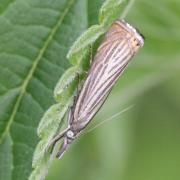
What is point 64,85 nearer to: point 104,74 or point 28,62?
point 28,62

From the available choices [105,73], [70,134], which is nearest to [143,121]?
[70,134]

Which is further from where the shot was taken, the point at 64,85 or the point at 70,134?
the point at 70,134

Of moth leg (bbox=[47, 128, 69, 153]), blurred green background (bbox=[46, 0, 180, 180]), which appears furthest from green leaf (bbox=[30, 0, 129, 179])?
blurred green background (bbox=[46, 0, 180, 180])

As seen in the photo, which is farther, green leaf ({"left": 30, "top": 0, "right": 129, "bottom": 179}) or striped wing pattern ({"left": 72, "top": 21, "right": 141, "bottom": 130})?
striped wing pattern ({"left": 72, "top": 21, "right": 141, "bottom": 130})

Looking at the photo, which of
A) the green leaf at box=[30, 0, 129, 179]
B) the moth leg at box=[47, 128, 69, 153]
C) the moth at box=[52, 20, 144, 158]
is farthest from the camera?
the moth at box=[52, 20, 144, 158]

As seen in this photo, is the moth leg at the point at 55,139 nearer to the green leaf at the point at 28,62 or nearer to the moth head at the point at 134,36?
the green leaf at the point at 28,62

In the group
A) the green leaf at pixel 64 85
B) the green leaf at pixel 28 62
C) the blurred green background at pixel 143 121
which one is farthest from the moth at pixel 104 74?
the green leaf at pixel 64 85

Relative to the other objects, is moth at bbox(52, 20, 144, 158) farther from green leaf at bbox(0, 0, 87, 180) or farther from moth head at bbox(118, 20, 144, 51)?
green leaf at bbox(0, 0, 87, 180)
